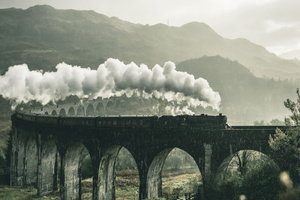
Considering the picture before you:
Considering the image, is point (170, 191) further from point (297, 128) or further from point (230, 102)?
point (230, 102)

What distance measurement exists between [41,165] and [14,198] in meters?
4.19

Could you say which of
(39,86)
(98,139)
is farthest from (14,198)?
(39,86)

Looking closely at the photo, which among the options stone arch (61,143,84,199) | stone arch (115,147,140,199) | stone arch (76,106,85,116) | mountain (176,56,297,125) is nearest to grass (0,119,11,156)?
stone arch (76,106,85,116)

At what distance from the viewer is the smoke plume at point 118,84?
29828mm

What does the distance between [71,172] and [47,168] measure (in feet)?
14.0

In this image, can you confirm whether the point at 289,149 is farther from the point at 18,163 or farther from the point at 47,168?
the point at 18,163

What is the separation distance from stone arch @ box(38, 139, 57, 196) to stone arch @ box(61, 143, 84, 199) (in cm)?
324

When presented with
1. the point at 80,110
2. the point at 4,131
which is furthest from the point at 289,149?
the point at 4,131

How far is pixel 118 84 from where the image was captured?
38125 mm

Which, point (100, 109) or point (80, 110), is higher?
point (100, 109)

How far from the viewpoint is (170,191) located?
26016mm

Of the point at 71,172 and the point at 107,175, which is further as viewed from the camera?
the point at 71,172

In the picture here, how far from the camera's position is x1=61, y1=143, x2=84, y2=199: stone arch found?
81.1ft

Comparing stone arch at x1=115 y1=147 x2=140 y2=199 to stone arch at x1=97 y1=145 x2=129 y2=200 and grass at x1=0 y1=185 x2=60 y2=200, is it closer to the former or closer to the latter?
Answer: stone arch at x1=97 y1=145 x2=129 y2=200
